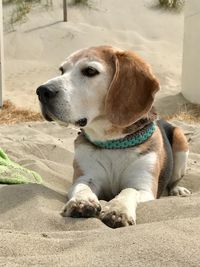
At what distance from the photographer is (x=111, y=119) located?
3832 mm

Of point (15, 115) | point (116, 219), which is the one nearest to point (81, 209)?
point (116, 219)

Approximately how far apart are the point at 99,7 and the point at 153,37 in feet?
5.31

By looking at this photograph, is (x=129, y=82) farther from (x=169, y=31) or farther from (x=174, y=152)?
(x=169, y=31)

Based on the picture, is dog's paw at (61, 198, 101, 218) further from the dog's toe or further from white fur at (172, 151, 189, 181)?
white fur at (172, 151, 189, 181)

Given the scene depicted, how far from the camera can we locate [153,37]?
13.4 meters

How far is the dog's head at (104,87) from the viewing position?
3639mm

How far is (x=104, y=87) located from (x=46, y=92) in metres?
0.44

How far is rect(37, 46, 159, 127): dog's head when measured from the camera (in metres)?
3.64

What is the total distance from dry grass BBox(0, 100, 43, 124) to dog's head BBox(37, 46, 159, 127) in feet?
14.4

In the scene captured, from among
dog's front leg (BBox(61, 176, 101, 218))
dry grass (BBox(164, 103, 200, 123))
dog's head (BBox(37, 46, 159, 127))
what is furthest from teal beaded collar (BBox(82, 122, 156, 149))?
dry grass (BBox(164, 103, 200, 123))

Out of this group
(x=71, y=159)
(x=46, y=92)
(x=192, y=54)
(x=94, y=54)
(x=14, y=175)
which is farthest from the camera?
(x=192, y=54)

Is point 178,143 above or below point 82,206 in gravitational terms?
below

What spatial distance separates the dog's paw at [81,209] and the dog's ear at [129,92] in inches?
31.8

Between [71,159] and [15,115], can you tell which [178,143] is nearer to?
[71,159]
